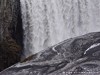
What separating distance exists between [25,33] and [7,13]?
83 centimetres

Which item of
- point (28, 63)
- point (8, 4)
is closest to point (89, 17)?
point (8, 4)

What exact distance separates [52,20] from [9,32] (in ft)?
4.06

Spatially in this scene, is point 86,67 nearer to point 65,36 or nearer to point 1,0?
point 1,0

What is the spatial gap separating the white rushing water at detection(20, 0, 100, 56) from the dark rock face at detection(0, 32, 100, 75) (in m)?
5.85

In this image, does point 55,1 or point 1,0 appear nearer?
point 1,0

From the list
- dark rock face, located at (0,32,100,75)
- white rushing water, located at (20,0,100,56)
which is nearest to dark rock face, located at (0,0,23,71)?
white rushing water, located at (20,0,100,56)

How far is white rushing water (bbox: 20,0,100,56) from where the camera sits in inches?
320

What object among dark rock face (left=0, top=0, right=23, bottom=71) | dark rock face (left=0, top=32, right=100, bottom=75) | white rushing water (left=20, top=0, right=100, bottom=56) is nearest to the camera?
dark rock face (left=0, top=32, right=100, bottom=75)

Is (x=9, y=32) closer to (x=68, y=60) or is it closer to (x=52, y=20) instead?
(x=52, y=20)

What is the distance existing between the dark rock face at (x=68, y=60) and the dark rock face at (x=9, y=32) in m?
5.17

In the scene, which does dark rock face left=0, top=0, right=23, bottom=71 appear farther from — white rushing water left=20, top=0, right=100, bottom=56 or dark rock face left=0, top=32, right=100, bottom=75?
dark rock face left=0, top=32, right=100, bottom=75

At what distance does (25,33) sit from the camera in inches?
322

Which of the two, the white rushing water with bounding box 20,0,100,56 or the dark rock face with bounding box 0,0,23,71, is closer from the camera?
the dark rock face with bounding box 0,0,23,71

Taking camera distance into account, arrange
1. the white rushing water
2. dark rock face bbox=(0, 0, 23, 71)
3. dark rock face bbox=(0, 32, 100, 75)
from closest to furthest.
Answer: dark rock face bbox=(0, 32, 100, 75) → dark rock face bbox=(0, 0, 23, 71) → the white rushing water
